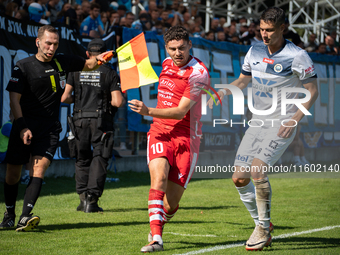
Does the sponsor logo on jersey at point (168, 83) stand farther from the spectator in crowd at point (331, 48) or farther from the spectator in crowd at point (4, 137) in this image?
the spectator in crowd at point (331, 48)

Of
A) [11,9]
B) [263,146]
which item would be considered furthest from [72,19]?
[263,146]

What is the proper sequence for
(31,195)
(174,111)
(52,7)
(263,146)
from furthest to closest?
(52,7) → (31,195) → (263,146) → (174,111)

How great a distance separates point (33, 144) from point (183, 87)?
6.98 ft

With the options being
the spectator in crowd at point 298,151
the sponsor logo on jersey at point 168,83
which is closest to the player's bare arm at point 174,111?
the sponsor logo on jersey at point 168,83

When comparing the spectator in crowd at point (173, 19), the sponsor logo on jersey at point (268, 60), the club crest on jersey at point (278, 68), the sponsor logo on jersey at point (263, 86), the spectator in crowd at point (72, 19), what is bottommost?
the sponsor logo on jersey at point (263, 86)

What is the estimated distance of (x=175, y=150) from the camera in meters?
5.27

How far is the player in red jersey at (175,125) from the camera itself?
16.7 ft

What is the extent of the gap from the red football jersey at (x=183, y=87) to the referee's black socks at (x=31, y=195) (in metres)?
1.76

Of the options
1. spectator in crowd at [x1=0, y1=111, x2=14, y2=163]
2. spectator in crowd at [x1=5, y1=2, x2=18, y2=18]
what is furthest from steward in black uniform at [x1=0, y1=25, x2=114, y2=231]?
spectator in crowd at [x1=5, y1=2, x2=18, y2=18]

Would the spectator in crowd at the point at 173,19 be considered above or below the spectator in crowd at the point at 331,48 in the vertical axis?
above

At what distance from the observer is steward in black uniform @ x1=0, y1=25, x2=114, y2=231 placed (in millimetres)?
5985

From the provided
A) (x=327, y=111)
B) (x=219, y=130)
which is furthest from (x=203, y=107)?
(x=327, y=111)

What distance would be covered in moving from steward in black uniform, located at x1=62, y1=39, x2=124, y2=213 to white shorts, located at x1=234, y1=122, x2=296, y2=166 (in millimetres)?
2939

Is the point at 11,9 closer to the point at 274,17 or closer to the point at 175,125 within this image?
the point at 175,125
